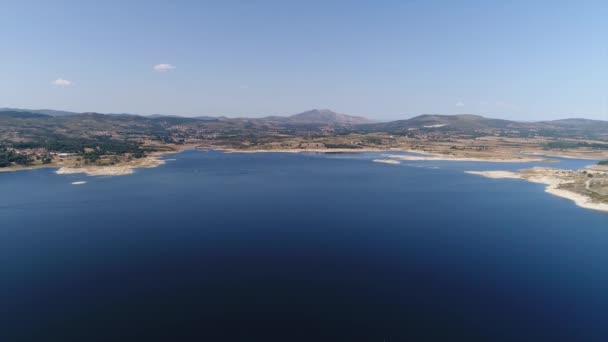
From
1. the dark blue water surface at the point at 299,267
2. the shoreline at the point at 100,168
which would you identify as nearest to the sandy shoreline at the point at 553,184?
the dark blue water surface at the point at 299,267

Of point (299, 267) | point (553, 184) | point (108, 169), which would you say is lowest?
point (108, 169)

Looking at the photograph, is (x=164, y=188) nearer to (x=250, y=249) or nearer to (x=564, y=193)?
(x=250, y=249)

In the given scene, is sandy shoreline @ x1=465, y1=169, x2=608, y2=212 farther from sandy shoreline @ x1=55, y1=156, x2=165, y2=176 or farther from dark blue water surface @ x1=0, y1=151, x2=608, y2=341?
sandy shoreline @ x1=55, y1=156, x2=165, y2=176

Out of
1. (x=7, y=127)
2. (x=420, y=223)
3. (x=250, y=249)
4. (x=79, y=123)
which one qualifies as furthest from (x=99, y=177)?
(x=79, y=123)

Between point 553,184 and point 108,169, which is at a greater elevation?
point 553,184

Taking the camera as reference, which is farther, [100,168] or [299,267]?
[100,168]

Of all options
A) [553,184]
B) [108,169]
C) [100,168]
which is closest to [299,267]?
[553,184]

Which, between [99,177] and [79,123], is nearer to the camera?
[99,177]

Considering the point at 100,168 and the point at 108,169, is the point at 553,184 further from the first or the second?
the point at 100,168

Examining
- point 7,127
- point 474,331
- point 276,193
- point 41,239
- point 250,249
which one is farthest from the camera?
point 7,127
